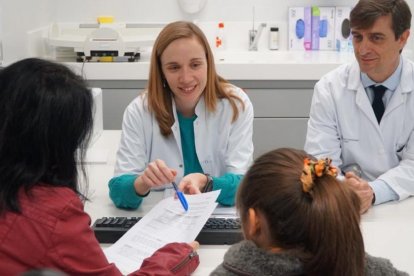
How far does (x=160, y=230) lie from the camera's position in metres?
1.46

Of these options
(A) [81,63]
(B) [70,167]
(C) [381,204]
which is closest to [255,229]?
(B) [70,167]

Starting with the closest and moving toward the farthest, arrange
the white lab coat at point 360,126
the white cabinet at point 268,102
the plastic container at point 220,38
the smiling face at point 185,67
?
the smiling face at point 185,67 < the white lab coat at point 360,126 < the white cabinet at point 268,102 < the plastic container at point 220,38

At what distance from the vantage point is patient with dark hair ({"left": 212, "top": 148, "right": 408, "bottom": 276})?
95 centimetres

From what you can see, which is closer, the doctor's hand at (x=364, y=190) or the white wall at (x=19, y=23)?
the doctor's hand at (x=364, y=190)

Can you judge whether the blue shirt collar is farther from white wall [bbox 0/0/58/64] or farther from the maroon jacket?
white wall [bbox 0/0/58/64]

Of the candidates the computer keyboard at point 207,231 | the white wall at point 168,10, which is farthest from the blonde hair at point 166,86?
the white wall at point 168,10

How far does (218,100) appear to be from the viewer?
1941 millimetres

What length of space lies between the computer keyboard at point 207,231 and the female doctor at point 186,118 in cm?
29

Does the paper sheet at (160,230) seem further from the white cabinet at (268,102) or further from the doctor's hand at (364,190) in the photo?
the white cabinet at (268,102)

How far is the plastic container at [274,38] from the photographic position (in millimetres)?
3682

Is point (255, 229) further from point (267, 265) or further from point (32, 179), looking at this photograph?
point (32, 179)

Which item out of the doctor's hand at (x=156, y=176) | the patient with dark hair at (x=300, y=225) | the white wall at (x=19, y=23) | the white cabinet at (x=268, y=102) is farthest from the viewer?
the white cabinet at (x=268, y=102)

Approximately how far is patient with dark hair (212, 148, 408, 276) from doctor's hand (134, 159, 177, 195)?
2.01ft

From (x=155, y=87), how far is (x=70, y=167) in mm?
819
